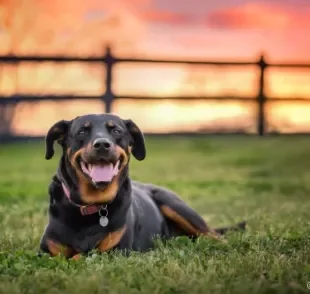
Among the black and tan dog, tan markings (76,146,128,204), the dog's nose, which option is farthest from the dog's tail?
the dog's nose

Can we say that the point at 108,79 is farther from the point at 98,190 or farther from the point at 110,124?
the point at 98,190

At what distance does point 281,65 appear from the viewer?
18109mm

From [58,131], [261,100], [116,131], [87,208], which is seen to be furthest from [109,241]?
[261,100]

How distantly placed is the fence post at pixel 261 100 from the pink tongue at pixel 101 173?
12.6m

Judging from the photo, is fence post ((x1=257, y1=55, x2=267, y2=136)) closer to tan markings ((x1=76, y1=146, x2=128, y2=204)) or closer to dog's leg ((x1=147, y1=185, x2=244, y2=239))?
dog's leg ((x1=147, y1=185, x2=244, y2=239))

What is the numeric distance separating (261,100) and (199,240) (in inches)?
483

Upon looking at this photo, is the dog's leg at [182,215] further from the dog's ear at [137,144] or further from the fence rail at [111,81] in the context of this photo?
the fence rail at [111,81]

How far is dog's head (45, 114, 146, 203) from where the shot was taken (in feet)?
17.2

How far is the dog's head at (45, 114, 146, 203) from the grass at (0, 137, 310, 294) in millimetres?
485

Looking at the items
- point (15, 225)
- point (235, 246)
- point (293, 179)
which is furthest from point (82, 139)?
point (293, 179)

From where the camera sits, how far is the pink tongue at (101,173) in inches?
208

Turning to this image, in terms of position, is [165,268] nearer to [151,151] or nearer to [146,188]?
[146,188]

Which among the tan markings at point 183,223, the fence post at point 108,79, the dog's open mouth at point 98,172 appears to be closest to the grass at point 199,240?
the tan markings at point 183,223

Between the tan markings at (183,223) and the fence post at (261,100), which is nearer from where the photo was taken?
the tan markings at (183,223)
